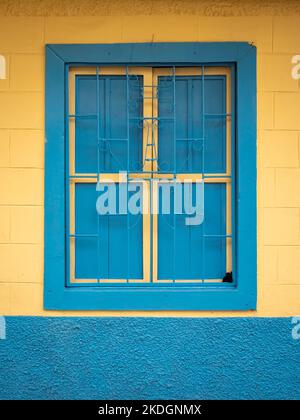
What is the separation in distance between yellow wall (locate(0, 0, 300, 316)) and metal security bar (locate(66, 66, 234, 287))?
0.21m

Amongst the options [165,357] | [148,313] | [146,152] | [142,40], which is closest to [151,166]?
[146,152]

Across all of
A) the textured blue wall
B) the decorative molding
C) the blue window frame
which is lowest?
the textured blue wall

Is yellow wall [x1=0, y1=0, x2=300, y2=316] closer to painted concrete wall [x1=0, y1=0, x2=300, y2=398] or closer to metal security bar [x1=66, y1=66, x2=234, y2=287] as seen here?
painted concrete wall [x1=0, y1=0, x2=300, y2=398]

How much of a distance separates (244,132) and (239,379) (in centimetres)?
170

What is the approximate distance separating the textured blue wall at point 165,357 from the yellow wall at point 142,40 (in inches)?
4.3

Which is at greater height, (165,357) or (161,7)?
(161,7)

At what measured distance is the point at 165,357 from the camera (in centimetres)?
423

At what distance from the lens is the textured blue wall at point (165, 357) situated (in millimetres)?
4223

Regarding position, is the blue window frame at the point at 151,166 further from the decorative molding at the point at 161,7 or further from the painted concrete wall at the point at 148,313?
the decorative molding at the point at 161,7

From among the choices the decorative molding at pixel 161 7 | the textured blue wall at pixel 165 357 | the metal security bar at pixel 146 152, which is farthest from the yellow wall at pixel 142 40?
the metal security bar at pixel 146 152

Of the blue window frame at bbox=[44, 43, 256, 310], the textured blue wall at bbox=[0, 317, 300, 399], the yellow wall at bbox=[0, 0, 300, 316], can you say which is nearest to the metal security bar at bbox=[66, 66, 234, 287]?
the blue window frame at bbox=[44, 43, 256, 310]

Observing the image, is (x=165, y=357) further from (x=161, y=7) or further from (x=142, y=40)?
(x=161, y=7)

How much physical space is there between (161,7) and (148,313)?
2.13 m

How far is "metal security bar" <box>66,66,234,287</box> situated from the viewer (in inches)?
170
